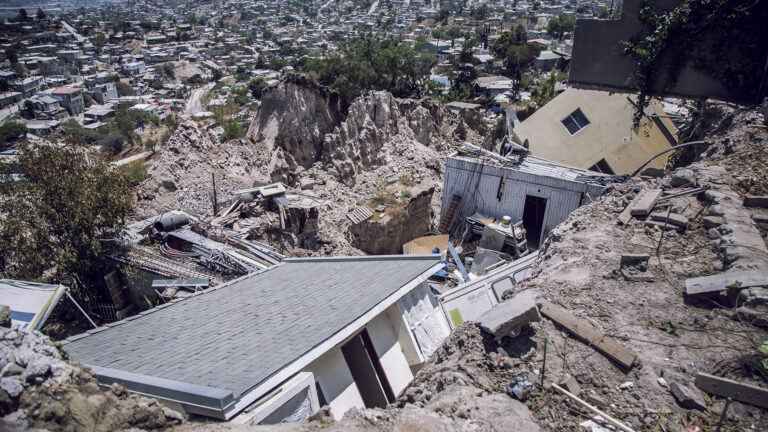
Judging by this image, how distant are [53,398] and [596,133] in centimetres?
1845

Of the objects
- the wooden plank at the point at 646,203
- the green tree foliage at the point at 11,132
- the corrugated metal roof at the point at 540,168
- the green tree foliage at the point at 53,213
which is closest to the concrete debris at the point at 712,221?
the wooden plank at the point at 646,203

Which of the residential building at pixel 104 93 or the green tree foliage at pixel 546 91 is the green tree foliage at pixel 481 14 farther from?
the green tree foliage at pixel 546 91

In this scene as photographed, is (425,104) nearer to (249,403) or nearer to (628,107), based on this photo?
(628,107)

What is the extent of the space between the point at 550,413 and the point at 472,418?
83 centimetres

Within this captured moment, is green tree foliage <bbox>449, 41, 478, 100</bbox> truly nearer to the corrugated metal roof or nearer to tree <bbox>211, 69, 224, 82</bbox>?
the corrugated metal roof

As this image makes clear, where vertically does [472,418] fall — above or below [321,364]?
above

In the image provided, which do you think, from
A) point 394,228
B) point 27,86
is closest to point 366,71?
point 394,228

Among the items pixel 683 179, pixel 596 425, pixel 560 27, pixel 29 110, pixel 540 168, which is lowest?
pixel 29 110

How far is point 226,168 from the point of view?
688 inches

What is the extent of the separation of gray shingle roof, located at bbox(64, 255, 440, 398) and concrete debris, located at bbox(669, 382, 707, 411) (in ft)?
11.6

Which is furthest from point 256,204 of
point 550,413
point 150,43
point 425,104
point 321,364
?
point 150,43

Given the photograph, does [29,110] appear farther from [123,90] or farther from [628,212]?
[628,212]

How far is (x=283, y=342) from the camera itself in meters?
5.04

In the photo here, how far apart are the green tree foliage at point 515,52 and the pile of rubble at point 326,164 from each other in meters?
35.0
